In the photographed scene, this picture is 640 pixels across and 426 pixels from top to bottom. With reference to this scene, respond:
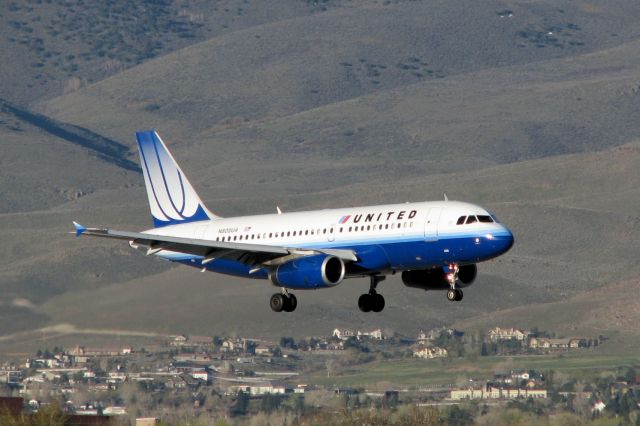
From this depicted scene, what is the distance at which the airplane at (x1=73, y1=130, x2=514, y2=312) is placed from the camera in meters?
87.2

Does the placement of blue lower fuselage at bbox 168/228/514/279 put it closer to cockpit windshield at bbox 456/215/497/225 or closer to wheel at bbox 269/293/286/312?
cockpit windshield at bbox 456/215/497/225

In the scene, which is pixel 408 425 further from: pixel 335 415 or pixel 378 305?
pixel 378 305

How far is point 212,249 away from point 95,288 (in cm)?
6899

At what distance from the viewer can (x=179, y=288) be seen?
189 meters

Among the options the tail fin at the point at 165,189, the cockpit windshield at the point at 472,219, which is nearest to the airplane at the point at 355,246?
the cockpit windshield at the point at 472,219

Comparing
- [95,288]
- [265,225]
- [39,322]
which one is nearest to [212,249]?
[265,225]

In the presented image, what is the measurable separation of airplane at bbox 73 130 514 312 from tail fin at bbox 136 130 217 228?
609cm

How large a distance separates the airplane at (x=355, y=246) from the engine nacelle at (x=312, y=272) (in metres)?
0.05

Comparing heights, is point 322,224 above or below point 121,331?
below

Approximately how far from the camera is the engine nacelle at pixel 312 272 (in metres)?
88.9

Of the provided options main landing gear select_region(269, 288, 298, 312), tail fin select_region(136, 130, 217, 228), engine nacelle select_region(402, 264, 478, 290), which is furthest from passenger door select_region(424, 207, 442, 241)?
tail fin select_region(136, 130, 217, 228)

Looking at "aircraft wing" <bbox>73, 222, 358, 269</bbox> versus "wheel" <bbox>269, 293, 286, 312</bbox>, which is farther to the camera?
"wheel" <bbox>269, 293, 286, 312</bbox>

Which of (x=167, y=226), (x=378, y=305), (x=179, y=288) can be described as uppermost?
(x=179, y=288)

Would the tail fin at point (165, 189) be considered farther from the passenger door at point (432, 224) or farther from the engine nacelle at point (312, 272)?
the passenger door at point (432, 224)
